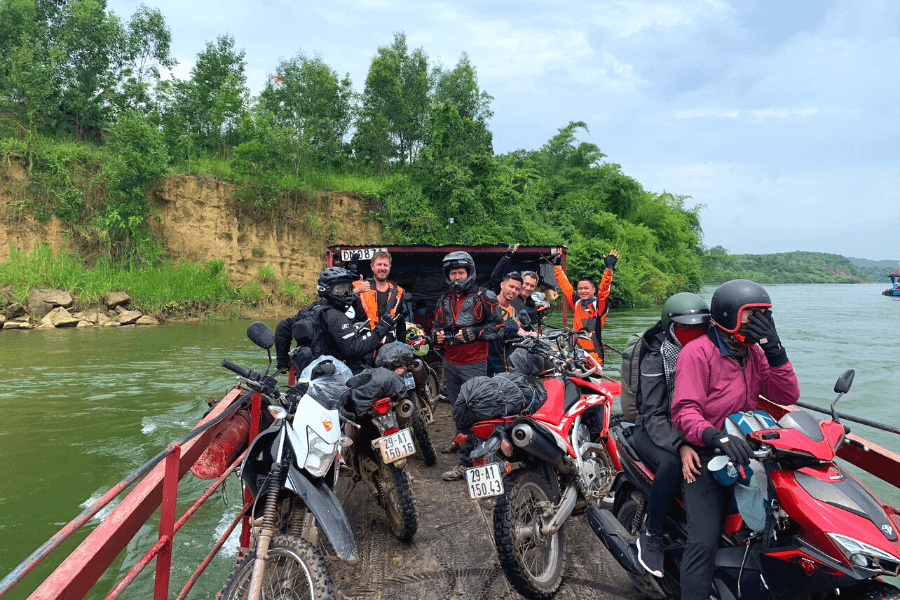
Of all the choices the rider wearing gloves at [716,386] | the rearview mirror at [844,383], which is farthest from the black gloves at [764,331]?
the rearview mirror at [844,383]

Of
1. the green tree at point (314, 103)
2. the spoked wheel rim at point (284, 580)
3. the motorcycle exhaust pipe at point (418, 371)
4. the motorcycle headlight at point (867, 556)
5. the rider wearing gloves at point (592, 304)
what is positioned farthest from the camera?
the green tree at point (314, 103)

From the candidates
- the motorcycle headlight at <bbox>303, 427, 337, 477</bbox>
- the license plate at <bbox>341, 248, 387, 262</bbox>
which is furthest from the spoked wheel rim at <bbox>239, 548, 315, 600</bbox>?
the license plate at <bbox>341, 248, 387, 262</bbox>

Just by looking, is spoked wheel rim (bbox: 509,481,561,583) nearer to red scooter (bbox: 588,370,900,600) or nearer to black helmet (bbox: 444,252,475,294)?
red scooter (bbox: 588,370,900,600)

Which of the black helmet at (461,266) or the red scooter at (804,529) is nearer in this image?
the red scooter at (804,529)

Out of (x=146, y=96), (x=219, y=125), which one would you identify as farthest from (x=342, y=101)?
(x=146, y=96)

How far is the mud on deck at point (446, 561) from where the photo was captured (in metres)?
3.08

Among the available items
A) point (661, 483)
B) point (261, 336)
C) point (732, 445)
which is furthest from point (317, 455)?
point (732, 445)

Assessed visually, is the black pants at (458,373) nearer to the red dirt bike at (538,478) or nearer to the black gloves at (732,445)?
the red dirt bike at (538,478)

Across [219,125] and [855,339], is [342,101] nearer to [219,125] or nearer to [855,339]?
[219,125]

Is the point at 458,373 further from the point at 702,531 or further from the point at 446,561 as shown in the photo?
the point at 702,531

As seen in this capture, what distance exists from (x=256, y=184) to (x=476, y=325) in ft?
75.4

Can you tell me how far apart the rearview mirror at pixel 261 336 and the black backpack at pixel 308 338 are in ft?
1.31

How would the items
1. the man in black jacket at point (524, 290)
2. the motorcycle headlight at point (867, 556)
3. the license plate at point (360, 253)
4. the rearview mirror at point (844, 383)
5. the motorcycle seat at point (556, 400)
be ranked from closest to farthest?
the motorcycle headlight at point (867, 556) < the rearview mirror at point (844, 383) < the motorcycle seat at point (556, 400) < the man in black jacket at point (524, 290) < the license plate at point (360, 253)

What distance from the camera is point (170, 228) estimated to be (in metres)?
23.8
